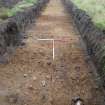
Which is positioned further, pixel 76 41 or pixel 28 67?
pixel 76 41

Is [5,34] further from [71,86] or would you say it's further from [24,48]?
[71,86]

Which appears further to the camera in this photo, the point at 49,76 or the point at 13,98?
the point at 49,76

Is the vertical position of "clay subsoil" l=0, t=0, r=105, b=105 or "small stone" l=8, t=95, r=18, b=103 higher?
"small stone" l=8, t=95, r=18, b=103

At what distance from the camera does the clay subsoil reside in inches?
316

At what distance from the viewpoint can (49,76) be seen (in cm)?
959

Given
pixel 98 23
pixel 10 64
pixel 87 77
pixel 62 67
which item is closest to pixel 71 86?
pixel 87 77

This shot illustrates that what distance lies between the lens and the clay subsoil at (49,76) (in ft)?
26.3

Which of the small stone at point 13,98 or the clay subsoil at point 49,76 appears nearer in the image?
the small stone at point 13,98

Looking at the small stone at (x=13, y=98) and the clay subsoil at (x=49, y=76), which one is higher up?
the small stone at (x=13, y=98)

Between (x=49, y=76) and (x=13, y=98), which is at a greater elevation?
(x=13, y=98)

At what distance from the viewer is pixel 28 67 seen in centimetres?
1044

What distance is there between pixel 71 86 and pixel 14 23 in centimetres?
546

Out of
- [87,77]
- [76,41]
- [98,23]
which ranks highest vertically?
[98,23]

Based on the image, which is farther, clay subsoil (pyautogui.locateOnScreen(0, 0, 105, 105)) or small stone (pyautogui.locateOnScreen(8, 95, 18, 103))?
clay subsoil (pyautogui.locateOnScreen(0, 0, 105, 105))
